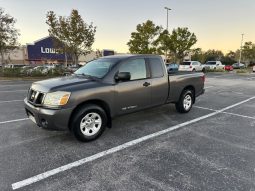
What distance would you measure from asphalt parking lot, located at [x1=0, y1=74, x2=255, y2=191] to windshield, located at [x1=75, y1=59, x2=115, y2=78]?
1393mm

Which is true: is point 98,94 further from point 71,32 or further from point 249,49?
point 249,49

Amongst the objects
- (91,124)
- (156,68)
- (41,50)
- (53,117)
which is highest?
(41,50)

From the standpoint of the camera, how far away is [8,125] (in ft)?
17.1

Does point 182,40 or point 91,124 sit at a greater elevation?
point 182,40

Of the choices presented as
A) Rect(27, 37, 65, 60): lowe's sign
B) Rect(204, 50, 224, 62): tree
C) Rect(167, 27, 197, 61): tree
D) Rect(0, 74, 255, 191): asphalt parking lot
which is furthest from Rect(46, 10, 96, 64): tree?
Rect(204, 50, 224, 62): tree

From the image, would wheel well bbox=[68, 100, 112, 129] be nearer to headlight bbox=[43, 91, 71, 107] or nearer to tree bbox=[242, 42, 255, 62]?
headlight bbox=[43, 91, 71, 107]

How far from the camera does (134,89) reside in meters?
4.77

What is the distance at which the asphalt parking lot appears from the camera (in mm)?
2857

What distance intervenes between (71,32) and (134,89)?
21564 millimetres

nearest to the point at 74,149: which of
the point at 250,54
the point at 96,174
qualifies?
the point at 96,174

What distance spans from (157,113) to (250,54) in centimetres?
6443

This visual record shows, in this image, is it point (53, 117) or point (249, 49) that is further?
point (249, 49)

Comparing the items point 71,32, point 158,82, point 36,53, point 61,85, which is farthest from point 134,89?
point 36,53

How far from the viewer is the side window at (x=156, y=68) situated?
5.27 m
